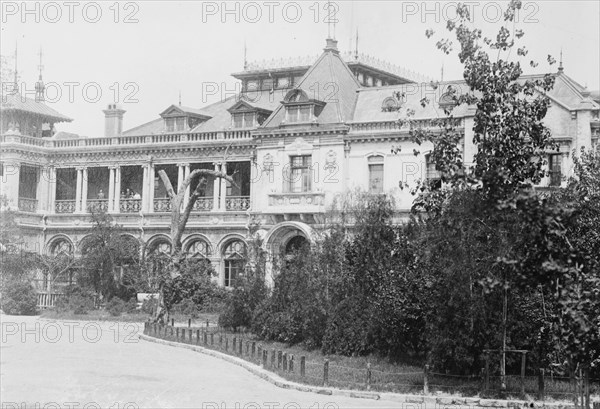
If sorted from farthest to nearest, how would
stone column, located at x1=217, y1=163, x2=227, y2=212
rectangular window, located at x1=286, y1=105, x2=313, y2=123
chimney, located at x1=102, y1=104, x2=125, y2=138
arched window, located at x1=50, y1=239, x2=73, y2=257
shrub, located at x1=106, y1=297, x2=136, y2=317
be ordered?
chimney, located at x1=102, y1=104, x2=125, y2=138 < arched window, located at x1=50, y1=239, x2=73, y2=257 < stone column, located at x1=217, y1=163, x2=227, y2=212 < rectangular window, located at x1=286, y1=105, x2=313, y2=123 < shrub, located at x1=106, y1=297, x2=136, y2=317

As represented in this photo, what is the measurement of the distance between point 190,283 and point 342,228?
44.5 feet

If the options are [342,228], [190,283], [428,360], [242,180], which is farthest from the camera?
[242,180]

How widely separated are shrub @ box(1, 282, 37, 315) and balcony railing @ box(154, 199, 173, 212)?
992 centimetres

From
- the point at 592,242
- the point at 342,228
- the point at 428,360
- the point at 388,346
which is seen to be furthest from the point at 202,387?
the point at 342,228

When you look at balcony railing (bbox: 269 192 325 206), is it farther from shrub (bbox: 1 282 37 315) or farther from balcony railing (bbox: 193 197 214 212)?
shrub (bbox: 1 282 37 315)

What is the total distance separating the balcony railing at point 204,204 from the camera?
50.6 m

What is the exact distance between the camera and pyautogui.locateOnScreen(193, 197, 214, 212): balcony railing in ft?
Result: 166

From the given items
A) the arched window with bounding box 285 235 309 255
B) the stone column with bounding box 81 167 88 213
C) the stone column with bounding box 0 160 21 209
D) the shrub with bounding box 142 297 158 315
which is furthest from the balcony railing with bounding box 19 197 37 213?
the arched window with bounding box 285 235 309 255

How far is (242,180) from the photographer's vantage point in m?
50.8

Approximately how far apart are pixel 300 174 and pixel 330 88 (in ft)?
15.6

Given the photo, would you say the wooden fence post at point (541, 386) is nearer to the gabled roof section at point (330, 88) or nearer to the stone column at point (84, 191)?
the gabled roof section at point (330, 88)

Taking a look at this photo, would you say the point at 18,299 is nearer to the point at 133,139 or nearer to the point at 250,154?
the point at 133,139

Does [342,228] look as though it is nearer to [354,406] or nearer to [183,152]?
[354,406]

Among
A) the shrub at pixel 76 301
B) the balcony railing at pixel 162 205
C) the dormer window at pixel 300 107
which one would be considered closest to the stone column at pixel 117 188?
the balcony railing at pixel 162 205
